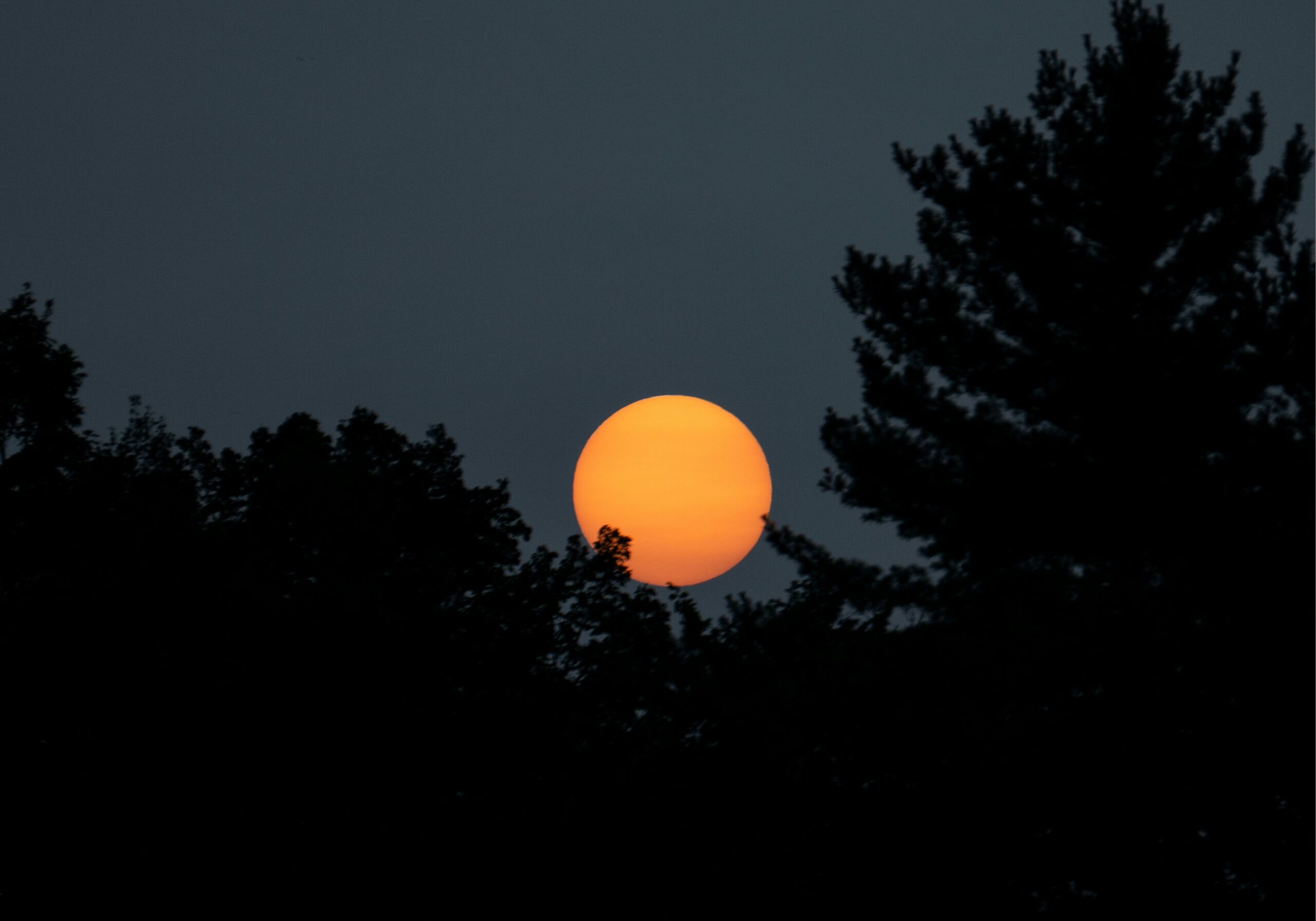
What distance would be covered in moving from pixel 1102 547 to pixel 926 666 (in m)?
2.36

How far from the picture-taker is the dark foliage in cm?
1270

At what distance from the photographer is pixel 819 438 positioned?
52.4ft

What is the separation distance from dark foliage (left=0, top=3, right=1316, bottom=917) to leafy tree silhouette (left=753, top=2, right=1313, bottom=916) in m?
0.04

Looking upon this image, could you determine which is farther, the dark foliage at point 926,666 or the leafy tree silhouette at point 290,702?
the leafy tree silhouette at point 290,702

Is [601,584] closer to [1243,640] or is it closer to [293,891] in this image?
[293,891]

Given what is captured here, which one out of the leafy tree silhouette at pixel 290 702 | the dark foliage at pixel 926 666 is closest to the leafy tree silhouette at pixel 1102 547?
the dark foliage at pixel 926 666

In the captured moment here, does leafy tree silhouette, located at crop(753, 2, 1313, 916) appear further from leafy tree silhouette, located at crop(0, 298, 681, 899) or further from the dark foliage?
leafy tree silhouette, located at crop(0, 298, 681, 899)

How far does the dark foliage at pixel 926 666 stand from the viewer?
12703mm

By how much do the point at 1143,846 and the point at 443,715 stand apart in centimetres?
939

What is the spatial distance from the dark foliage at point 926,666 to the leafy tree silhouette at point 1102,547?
0.04m

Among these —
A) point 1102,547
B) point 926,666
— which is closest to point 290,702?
point 926,666

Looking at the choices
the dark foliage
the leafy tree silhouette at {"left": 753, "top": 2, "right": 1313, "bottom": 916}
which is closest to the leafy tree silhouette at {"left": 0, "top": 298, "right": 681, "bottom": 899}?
the dark foliage

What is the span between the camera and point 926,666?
1355 cm

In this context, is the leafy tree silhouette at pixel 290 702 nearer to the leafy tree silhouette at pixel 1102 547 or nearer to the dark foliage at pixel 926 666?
the dark foliage at pixel 926 666
